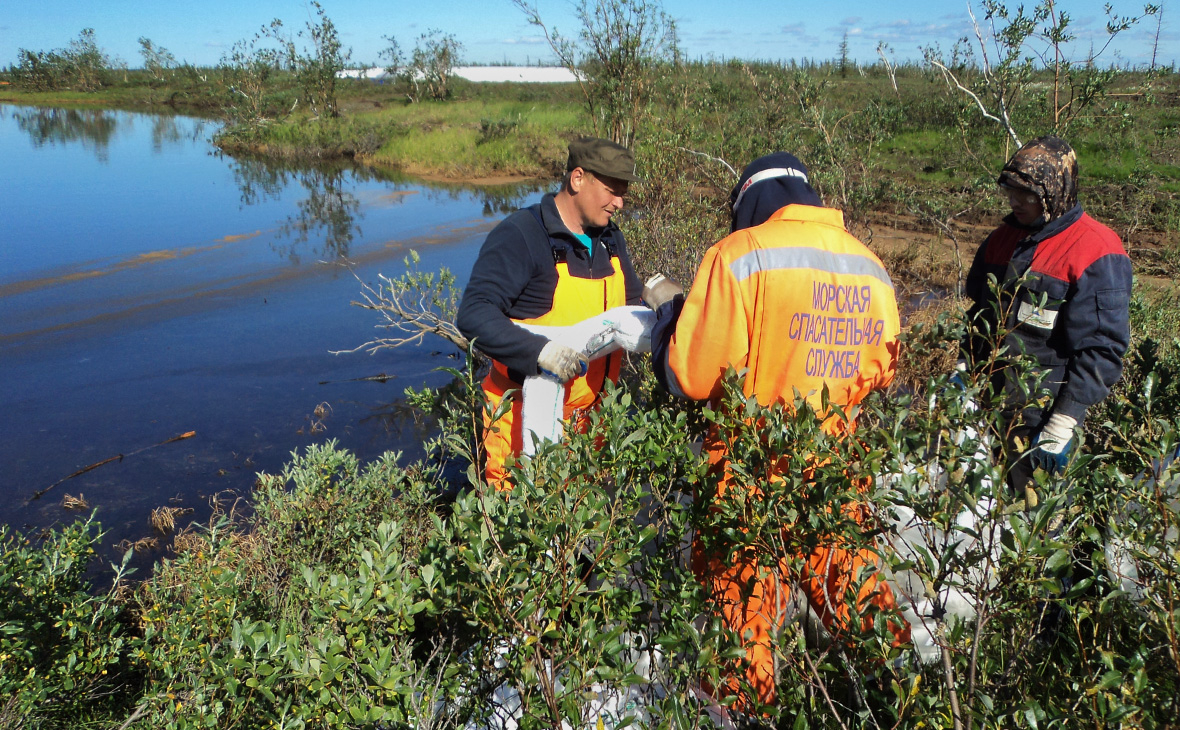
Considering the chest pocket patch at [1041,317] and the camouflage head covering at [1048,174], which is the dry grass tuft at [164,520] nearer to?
the chest pocket patch at [1041,317]

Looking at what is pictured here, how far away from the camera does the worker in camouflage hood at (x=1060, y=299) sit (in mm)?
2525

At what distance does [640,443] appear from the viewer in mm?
1954

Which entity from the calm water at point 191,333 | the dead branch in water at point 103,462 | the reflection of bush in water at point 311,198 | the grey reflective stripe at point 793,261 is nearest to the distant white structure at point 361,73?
the reflection of bush in water at point 311,198

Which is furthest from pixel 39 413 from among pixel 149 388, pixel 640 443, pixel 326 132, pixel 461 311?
pixel 326 132

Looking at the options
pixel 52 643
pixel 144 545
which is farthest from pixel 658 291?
pixel 144 545

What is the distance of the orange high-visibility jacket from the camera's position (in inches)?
80.7

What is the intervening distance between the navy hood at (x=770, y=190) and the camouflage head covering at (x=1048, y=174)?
96cm

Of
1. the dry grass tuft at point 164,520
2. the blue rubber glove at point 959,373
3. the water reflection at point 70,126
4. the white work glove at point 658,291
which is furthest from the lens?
the water reflection at point 70,126

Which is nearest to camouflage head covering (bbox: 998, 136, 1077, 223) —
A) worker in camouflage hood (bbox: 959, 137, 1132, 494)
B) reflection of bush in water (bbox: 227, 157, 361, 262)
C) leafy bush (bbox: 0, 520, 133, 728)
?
worker in camouflage hood (bbox: 959, 137, 1132, 494)

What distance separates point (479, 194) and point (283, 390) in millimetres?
11583

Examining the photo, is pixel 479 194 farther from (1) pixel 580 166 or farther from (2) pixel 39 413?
(1) pixel 580 166

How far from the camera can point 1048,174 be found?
263cm

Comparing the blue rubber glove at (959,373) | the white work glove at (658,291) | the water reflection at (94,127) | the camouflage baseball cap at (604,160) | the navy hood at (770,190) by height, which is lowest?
the blue rubber glove at (959,373)

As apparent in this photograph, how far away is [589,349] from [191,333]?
23.5 feet
